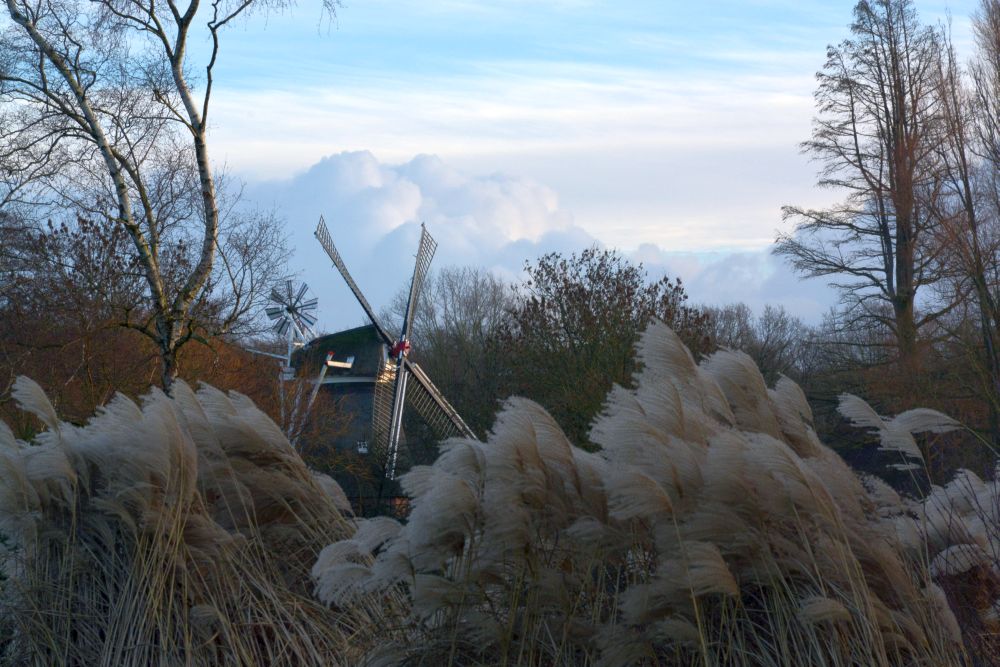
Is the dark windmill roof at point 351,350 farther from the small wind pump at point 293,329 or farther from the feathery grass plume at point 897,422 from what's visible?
the feathery grass plume at point 897,422

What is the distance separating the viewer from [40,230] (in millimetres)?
15703

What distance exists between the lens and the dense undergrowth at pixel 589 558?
290 centimetres

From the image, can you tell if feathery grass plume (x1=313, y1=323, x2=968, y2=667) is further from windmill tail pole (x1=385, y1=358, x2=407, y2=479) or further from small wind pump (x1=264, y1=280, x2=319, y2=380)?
small wind pump (x1=264, y1=280, x2=319, y2=380)

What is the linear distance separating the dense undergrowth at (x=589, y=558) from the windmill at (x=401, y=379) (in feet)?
65.8

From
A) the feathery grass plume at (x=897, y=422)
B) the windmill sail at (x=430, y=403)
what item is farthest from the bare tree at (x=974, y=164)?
the feathery grass plume at (x=897, y=422)

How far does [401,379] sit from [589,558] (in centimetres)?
2542

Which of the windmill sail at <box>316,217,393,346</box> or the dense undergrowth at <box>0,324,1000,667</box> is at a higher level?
the windmill sail at <box>316,217,393,346</box>

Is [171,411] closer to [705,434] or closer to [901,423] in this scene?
[705,434]

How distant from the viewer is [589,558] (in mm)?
3266

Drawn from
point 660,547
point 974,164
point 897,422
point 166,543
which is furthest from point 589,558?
point 974,164

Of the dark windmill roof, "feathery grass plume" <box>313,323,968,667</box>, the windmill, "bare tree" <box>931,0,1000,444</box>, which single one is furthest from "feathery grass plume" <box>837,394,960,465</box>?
the dark windmill roof

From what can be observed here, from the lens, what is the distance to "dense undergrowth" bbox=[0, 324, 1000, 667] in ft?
9.52

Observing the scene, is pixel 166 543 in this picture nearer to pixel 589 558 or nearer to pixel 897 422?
pixel 589 558

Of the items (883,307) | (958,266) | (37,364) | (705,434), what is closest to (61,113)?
(37,364)
